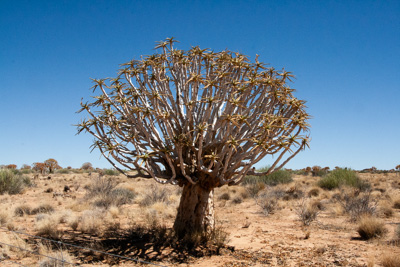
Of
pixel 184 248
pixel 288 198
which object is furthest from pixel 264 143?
pixel 288 198

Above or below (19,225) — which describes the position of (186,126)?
above

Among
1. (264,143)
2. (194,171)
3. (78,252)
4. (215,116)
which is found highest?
(215,116)

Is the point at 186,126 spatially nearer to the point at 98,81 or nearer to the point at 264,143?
the point at 264,143

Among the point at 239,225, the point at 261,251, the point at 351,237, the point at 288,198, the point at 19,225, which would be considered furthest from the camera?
the point at 288,198

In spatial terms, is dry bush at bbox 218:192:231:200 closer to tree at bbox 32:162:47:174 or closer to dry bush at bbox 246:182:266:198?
dry bush at bbox 246:182:266:198

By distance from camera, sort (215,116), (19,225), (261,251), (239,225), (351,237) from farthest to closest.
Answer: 1. (239,225)
2. (19,225)
3. (351,237)
4. (215,116)
5. (261,251)

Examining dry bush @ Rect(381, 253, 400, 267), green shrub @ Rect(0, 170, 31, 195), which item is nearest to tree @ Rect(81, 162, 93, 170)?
green shrub @ Rect(0, 170, 31, 195)

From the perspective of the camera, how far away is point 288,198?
54.4 feet

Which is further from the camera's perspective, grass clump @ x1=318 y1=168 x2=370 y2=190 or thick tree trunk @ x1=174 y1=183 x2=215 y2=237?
grass clump @ x1=318 y1=168 x2=370 y2=190

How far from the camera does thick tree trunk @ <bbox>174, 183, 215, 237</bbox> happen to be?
7562 millimetres

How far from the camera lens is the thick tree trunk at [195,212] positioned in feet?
24.8

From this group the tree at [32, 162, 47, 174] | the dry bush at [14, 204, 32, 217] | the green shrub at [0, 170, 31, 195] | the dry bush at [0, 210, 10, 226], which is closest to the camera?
the dry bush at [0, 210, 10, 226]

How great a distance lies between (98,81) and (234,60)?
350 centimetres

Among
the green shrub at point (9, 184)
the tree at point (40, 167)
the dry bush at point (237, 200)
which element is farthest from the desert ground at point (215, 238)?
the tree at point (40, 167)
